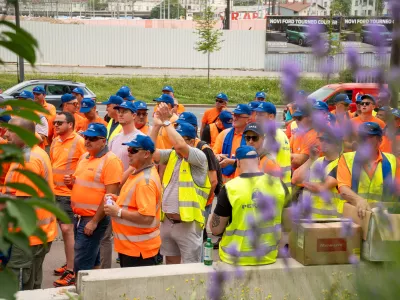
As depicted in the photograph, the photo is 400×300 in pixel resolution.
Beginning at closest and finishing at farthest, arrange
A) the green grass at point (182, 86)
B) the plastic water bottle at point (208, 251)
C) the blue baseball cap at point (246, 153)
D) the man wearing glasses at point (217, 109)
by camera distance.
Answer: the blue baseball cap at point (246, 153) < the plastic water bottle at point (208, 251) < the man wearing glasses at point (217, 109) < the green grass at point (182, 86)

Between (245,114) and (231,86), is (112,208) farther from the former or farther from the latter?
(231,86)

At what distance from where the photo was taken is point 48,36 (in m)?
43.0

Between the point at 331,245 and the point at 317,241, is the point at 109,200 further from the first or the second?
the point at 331,245

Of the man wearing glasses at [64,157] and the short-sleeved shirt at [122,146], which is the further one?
the short-sleeved shirt at [122,146]

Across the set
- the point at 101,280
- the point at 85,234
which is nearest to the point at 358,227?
the point at 101,280

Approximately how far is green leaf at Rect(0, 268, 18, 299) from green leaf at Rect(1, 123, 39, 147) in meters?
0.32

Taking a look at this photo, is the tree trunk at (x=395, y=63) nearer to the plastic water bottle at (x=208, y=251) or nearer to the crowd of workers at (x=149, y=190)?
the crowd of workers at (x=149, y=190)

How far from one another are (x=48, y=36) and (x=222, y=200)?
39403 millimetres

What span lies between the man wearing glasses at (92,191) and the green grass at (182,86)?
2607 cm

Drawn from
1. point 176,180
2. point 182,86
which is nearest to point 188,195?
point 176,180

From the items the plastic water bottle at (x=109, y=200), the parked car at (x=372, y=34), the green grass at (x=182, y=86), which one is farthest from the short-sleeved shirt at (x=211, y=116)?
the green grass at (x=182, y=86)

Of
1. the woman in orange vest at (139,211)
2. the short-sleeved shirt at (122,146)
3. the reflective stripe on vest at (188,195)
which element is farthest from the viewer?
the short-sleeved shirt at (122,146)

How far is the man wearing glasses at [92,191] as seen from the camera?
6723mm

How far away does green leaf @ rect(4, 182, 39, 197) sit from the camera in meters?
1.62
